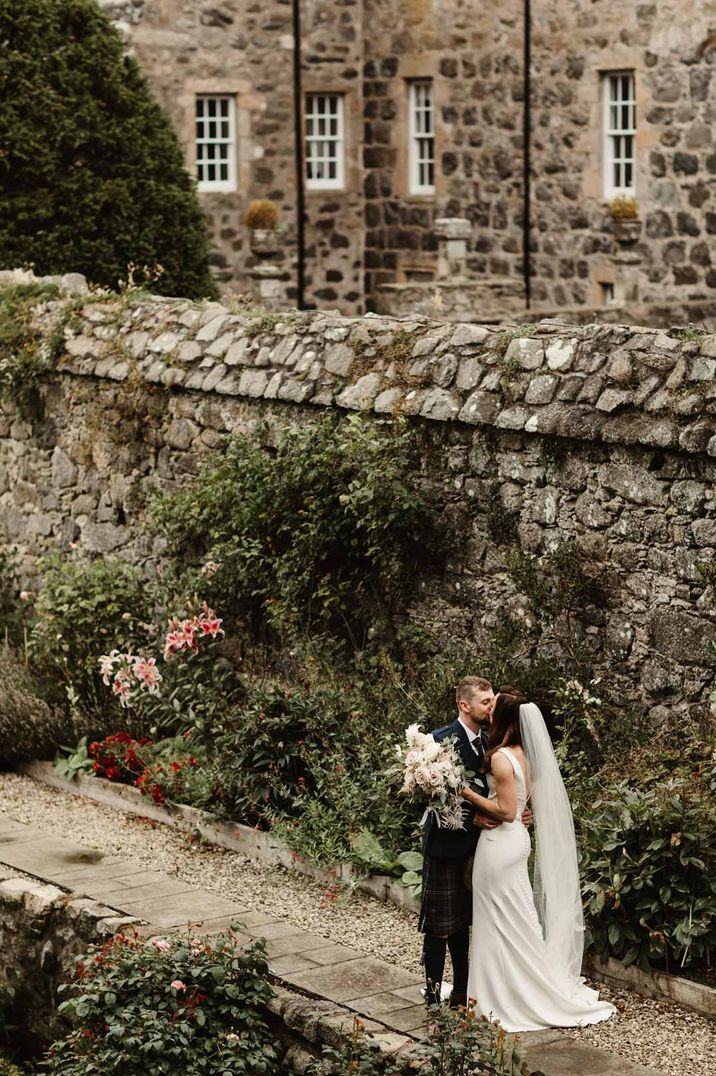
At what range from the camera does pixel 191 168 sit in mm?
25594

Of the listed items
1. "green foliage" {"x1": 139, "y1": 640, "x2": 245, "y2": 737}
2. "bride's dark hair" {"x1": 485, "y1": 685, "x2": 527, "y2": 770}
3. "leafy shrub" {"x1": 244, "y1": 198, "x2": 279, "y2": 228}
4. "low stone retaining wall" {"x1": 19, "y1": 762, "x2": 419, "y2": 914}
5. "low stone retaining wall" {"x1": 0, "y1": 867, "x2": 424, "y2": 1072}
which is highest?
"leafy shrub" {"x1": 244, "y1": 198, "x2": 279, "y2": 228}

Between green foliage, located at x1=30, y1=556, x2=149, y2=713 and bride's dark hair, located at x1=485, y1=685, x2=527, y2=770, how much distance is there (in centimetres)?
470

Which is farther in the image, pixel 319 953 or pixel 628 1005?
pixel 319 953

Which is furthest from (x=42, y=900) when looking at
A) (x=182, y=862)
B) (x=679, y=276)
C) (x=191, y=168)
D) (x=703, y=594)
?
(x=191, y=168)

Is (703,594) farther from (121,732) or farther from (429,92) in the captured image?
(429,92)

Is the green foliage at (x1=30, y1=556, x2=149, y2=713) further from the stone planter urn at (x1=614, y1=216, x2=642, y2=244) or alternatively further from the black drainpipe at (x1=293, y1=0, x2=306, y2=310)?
the black drainpipe at (x1=293, y1=0, x2=306, y2=310)

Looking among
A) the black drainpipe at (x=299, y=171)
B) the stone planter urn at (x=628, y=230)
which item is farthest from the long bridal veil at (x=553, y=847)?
the black drainpipe at (x=299, y=171)

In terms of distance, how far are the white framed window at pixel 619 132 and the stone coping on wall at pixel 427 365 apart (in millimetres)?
10670

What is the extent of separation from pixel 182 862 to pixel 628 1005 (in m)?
3.23

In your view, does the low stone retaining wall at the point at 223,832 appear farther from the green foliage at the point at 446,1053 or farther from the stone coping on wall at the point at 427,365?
the stone coping on wall at the point at 427,365

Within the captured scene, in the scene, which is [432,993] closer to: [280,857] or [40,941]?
[280,857]

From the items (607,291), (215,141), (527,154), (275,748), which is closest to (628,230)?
(607,291)

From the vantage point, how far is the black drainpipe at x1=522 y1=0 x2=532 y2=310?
2389 cm

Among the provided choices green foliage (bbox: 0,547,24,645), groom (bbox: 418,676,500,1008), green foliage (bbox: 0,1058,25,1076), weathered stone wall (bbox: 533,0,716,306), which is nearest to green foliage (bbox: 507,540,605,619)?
groom (bbox: 418,676,500,1008)
